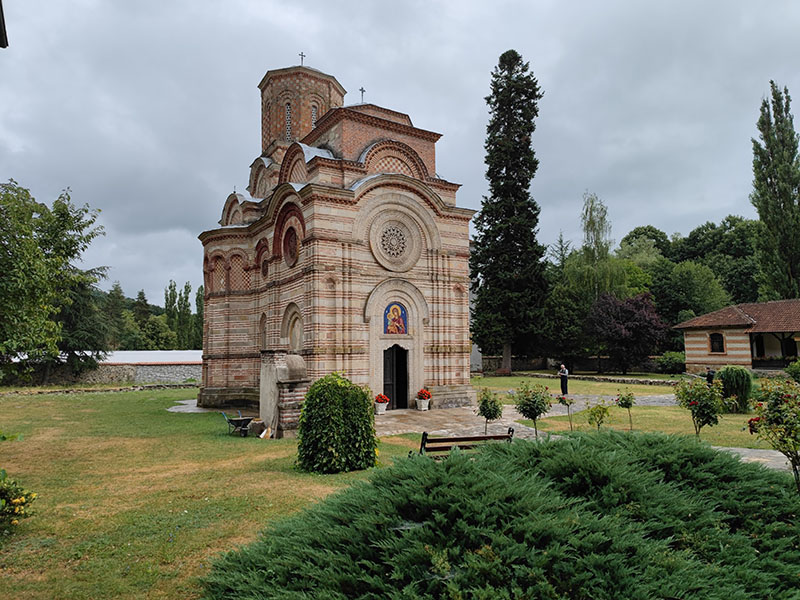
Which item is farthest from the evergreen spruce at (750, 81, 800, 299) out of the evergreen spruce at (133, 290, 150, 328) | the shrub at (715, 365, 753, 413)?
the evergreen spruce at (133, 290, 150, 328)

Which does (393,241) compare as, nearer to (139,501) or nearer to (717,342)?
(139,501)

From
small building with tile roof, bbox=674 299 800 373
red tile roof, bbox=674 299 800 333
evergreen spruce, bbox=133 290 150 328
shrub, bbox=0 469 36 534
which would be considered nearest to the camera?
shrub, bbox=0 469 36 534

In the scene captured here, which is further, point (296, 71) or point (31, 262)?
point (296, 71)

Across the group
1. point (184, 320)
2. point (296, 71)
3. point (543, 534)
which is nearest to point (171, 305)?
point (184, 320)

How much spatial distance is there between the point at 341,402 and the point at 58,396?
21626 millimetres

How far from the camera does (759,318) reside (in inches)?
1063

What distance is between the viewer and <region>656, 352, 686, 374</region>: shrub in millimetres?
30953

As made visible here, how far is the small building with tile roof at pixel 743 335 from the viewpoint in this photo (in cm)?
2628

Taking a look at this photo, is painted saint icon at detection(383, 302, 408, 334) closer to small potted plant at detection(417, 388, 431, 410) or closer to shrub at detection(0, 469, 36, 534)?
small potted plant at detection(417, 388, 431, 410)

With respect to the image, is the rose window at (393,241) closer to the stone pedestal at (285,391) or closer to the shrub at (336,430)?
the stone pedestal at (285,391)

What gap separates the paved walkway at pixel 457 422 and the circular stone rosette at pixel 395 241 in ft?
16.6

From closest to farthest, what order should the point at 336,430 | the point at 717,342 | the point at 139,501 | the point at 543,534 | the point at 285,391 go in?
the point at 543,534, the point at 139,501, the point at 336,430, the point at 285,391, the point at 717,342

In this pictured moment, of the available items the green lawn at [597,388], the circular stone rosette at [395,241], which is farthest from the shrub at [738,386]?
the circular stone rosette at [395,241]

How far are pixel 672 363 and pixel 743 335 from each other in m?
4.97
